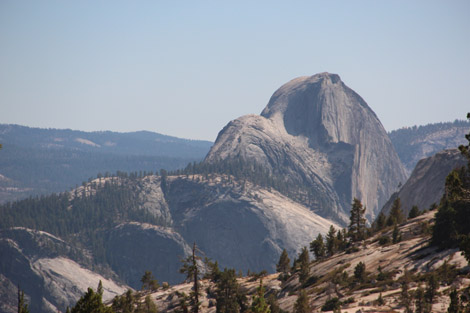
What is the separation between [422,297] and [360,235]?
2011 inches

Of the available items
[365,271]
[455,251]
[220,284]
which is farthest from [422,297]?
[220,284]

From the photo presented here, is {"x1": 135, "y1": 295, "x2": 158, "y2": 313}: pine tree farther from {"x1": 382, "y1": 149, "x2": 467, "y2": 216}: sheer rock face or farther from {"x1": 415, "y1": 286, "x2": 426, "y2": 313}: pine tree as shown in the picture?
{"x1": 382, "y1": 149, "x2": 467, "y2": 216}: sheer rock face

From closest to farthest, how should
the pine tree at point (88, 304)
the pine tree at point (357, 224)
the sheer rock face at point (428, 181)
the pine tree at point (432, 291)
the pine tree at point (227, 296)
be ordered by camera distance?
the pine tree at point (88, 304) → the pine tree at point (432, 291) → the pine tree at point (227, 296) → the pine tree at point (357, 224) → the sheer rock face at point (428, 181)

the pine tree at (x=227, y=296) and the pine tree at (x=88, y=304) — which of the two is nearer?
the pine tree at (x=88, y=304)

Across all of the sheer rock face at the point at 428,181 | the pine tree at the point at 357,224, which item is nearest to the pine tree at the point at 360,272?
the pine tree at the point at 357,224

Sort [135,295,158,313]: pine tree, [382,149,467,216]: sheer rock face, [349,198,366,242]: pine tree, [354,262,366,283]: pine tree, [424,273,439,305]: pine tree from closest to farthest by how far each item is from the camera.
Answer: [424,273,439,305]: pine tree → [354,262,366,283]: pine tree → [135,295,158,313]: pine tree → [349,198,366,242]: pine tree → [382,149,467,216]: sheer rock face

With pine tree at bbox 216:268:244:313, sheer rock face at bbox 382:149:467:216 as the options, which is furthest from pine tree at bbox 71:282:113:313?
sheer rock face at bbox 382:149:467:216

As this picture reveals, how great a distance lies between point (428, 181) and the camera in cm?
18412

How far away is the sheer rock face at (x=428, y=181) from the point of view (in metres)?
177

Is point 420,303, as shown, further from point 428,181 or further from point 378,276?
point 428,181

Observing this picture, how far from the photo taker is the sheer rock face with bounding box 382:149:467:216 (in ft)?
580

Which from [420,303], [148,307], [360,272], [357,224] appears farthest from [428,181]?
[420,303]

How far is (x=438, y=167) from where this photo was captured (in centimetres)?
18725

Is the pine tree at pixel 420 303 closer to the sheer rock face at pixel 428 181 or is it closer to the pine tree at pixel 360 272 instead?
the pine tree at pixel 360 272
